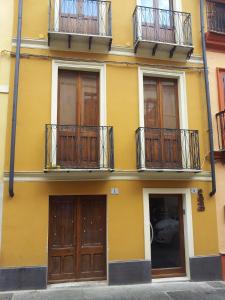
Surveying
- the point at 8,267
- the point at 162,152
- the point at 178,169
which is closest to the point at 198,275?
the point at 178,169

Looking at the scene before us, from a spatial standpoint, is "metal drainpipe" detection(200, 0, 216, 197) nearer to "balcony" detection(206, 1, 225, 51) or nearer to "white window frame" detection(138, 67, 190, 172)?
"balcony" detection(206, 1, 225, 51)

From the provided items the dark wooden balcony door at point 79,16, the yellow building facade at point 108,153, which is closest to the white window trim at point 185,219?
the yellow building facade at point 108,153

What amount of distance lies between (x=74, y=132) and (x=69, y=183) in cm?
132

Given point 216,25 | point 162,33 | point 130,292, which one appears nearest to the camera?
point 130,292

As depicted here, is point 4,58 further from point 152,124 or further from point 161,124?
point 161,124

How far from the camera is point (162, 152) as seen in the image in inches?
338

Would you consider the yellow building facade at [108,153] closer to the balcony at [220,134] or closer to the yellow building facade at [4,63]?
the yellow building facade at [4,63]

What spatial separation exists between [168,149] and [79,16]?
4.47 m

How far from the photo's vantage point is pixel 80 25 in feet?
29.0

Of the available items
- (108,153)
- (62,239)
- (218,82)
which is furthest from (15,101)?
(218,82)

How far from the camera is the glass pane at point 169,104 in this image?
9.21 metres

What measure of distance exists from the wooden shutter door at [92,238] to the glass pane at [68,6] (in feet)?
16.9

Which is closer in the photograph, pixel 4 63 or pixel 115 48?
pixel 4 63

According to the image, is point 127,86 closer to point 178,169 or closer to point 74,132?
point 74,132
